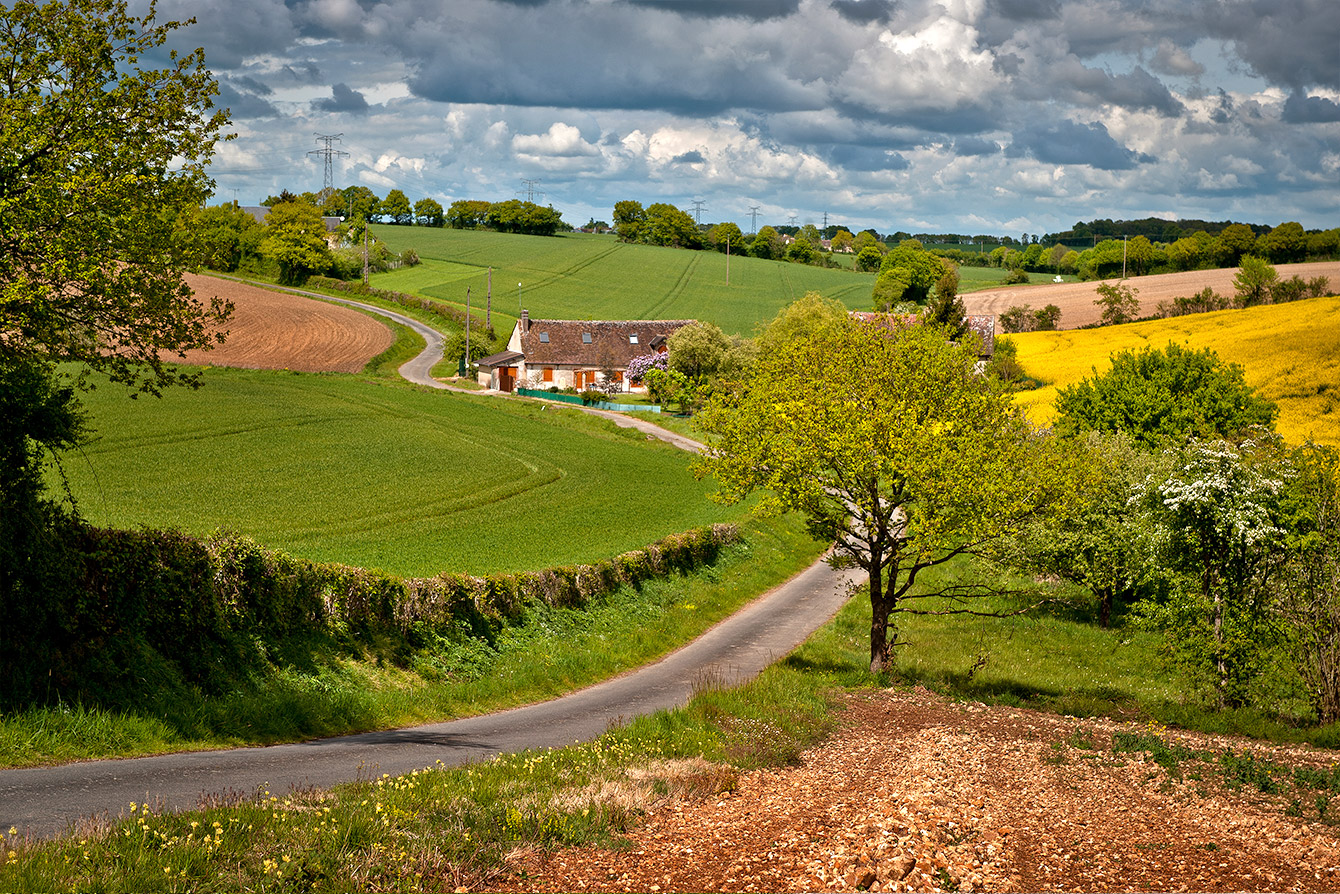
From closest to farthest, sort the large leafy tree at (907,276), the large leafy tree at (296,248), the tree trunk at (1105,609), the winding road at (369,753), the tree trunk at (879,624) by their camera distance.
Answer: the winding road at (369,753)
the tree trunk at (879,624)
the tree trunk at (1105,609)
the large leafy tree at (296,248)
the large leafy tree at (907,276)

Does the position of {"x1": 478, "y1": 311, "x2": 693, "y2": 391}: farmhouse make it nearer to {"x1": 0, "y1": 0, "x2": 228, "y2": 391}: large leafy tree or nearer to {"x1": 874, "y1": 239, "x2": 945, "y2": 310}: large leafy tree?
{"x1": 874, "y1": 239, "x2": 945, "y2": 310}: large leafy tree

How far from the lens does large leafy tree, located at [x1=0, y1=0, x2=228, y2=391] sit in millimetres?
14727

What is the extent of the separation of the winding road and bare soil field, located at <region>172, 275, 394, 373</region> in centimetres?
6055

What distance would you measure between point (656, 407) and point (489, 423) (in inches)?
1119

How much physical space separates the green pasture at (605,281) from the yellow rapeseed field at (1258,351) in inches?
1807

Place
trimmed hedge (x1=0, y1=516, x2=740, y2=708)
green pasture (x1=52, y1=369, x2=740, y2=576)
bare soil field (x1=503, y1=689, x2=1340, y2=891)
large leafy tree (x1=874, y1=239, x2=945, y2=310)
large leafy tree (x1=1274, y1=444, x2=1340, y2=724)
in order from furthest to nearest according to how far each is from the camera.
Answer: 1. large leafy tree (x1=874, y1=239, x2=945, y2=310)
2. green pasture (x1=52, y1=369, x2=740, y2=576)
3. large leafy tree (x1=1274, y1=444, x2=1340, y2=724)
4. trimmed hedge (x1=0, y1=516, x2=740, y2=708)
5. bare soil field (x1=503, y1=689, x2=1340, y2=891)

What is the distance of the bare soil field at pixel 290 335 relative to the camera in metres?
83.8

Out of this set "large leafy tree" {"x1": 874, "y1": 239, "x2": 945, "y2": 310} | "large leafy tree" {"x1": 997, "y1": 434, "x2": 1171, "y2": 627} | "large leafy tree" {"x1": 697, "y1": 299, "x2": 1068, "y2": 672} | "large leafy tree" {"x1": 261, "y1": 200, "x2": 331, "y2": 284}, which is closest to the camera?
"large leafy tree" {"x1": 697, "y1": 299, "x2": 1068, "y2": 672}

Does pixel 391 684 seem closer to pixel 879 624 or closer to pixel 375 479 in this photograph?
pixel 879 624

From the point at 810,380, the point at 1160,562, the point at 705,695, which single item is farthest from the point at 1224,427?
the point at 705,695

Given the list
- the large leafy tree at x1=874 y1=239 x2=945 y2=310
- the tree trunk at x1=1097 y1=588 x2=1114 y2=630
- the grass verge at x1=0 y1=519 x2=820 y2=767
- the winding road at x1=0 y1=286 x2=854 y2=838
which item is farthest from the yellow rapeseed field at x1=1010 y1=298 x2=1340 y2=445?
the large leafy tree at x1=874 y1=239 x2=945 y2=310

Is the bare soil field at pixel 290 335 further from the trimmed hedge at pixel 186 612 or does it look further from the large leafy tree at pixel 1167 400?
the large leafy tree at pixel 1167 400

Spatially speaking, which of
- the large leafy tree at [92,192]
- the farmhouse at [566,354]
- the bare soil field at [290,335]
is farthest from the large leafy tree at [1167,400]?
the bare soil field at [290,335]

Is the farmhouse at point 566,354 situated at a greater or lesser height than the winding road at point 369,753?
greater
